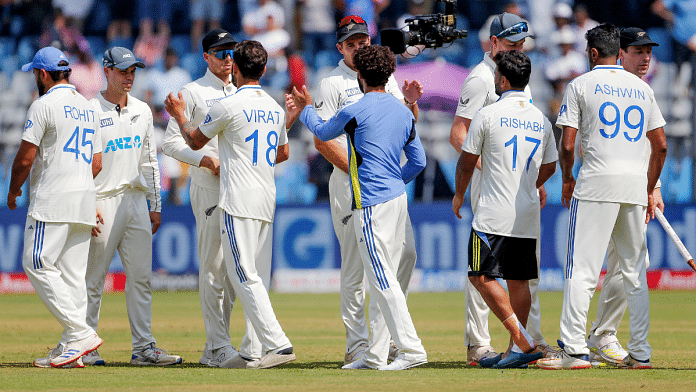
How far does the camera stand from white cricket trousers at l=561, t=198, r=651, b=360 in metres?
6.27

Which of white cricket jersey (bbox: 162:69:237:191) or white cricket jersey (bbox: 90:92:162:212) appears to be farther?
white cricket jersey (bbox: 90:92:162:212)

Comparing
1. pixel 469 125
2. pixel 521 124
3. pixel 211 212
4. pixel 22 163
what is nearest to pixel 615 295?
pixel 521 124

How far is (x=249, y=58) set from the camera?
6688 mm

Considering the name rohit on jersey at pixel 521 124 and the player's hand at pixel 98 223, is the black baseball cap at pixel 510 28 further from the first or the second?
the player's hand at pixel 98 223

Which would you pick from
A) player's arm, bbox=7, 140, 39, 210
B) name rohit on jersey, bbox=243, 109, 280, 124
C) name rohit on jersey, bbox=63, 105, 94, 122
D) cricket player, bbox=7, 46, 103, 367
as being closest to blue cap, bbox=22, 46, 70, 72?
cricket player, bbox=7, 46, 103, 367

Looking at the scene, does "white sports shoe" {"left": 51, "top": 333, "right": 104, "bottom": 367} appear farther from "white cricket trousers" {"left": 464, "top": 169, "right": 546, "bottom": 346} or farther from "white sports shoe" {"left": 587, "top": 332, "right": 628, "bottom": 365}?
"white sports shoe" {"left": 587, "top": 332, "right": 628, "bottom": 365}

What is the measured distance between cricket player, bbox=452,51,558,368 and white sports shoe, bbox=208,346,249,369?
1974mm

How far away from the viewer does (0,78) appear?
20094 mm

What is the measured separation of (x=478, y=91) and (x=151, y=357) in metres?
3.57

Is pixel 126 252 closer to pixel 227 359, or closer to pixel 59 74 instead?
pixel 227 359

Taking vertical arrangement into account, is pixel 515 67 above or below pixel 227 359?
above

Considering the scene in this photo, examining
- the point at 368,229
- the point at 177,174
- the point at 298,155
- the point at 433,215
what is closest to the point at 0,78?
the point at 177,174

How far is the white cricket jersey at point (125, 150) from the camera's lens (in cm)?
755

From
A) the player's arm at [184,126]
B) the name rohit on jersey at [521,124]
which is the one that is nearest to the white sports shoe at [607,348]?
the name rohit on jersey at [521,124]
